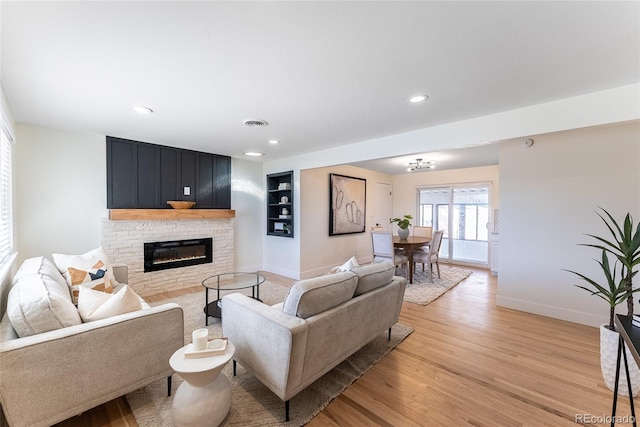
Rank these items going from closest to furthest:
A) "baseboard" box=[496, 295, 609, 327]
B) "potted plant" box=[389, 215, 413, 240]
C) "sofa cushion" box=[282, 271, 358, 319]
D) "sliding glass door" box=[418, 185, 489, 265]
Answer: "sofa cushion" box=[282, 271, 358, 319], "baseboard" box=[496, 295, 609, 327], "potted plant" box=[389, 215, 413, 240], "sliding glass door" box=[418, 185, 489, 265]

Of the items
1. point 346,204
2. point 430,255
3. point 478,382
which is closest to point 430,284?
point 430,255

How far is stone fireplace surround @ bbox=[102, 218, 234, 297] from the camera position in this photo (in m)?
3.77

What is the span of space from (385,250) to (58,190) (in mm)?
4826

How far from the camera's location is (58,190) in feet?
11.1

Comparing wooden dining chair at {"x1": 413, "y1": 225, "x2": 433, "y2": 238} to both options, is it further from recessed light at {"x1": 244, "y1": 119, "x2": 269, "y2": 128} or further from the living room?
recessed light at {"x1": 244, "y1": 119, "x2": 269, "y2": 128}

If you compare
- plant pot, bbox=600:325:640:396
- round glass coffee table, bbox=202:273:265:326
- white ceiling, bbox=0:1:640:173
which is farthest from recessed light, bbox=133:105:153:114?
plant pot, bbox=600:325:640:396

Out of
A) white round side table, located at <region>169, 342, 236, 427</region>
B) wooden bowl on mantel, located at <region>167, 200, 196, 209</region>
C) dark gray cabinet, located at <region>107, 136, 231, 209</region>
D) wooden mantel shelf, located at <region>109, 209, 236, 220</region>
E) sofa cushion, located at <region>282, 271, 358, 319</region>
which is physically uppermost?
dark gray cabinet, located at <region>107, 136, 231, 209</region>

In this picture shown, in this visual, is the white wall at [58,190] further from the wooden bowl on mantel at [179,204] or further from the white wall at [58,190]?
the wooden bowl on mantel at [179,204]

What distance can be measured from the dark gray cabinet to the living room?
0.16m

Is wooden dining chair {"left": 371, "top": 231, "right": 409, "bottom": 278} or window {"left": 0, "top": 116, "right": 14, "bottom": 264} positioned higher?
window {"left": 0, "top": 116, "right": 14, "bottom": 264}

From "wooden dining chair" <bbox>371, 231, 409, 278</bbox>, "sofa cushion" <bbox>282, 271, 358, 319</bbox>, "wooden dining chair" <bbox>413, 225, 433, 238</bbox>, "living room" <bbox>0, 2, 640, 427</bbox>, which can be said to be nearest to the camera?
"sofa cushion" <bbox>282, 271, 358, 319</bbox>

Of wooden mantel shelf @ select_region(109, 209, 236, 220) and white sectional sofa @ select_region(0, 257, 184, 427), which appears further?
wooden mantel shelf @ select_region(109, 209, 236, 220)

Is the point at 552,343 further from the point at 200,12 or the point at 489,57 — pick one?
the point at 200,12

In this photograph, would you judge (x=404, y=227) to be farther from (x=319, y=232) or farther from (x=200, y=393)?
(x=200, y=393)
